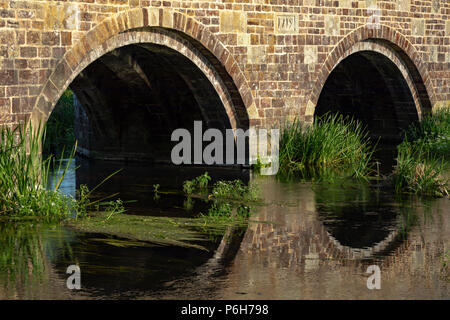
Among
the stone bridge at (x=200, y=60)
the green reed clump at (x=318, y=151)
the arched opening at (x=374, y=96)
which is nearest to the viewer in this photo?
the stone bridge at (x=200, y=60)

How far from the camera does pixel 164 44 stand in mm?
13766

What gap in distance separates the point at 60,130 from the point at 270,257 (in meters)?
12.4

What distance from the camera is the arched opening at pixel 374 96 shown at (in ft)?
65.2

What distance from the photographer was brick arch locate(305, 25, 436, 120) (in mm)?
16859

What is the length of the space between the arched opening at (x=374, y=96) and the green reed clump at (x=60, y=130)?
19.9 ft

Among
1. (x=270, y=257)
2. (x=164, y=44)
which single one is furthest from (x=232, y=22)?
(x=270, y=257)

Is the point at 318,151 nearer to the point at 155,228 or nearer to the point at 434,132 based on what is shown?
the point at 434,132

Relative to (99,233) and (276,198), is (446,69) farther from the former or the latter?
(99,233)

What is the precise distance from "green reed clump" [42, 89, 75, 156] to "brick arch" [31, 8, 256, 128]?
16.4 feet

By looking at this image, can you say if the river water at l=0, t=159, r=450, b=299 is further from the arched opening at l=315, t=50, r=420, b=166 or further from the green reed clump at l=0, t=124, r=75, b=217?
the arched opening at l=315, t=50, r=420, b=166

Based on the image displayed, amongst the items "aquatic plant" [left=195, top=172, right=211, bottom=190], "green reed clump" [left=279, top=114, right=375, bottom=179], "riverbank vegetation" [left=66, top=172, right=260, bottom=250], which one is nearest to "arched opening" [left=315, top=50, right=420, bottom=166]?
"green reed clump" [left=279, top=114, right=375, bottom=179]

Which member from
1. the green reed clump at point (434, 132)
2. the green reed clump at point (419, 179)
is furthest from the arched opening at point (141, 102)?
the green reed clump at point (434, 132)

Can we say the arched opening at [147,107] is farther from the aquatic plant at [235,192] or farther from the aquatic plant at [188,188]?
the aquatic plant at [235,192]
